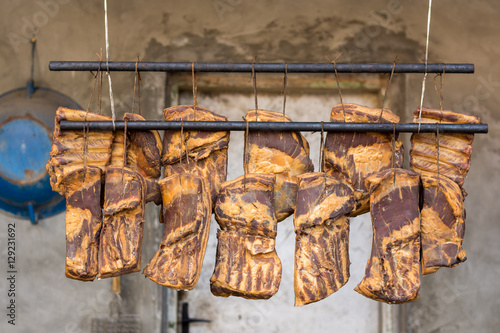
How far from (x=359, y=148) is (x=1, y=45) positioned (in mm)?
2961

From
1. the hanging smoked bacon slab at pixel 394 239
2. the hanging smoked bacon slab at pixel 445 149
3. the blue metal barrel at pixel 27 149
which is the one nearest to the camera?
the hanging smoked bacon slab at pixel 394 239

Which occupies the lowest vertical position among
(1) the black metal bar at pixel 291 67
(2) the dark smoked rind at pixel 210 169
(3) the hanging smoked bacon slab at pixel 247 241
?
(3) the hanging smoked bacon slab at pixel 247 241

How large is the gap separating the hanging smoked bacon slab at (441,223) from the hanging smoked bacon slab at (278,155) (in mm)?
597

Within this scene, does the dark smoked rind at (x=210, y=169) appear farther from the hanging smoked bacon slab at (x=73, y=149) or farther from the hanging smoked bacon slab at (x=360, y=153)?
the hanging smoked bacon slab at (x=360, y=153)

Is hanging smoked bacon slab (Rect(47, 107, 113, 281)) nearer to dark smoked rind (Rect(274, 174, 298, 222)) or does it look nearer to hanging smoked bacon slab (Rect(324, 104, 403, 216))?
dark smoked rind (Rect(274, 174, 298, 222))

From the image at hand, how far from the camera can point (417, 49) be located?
5230 millimetres

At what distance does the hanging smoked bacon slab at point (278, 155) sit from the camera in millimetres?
3529

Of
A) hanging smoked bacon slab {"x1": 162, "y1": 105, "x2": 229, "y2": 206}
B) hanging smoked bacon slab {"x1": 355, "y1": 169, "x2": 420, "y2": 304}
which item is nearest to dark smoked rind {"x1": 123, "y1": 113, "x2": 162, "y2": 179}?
hanging smoked bacon slab {"x1": 162, "y1": 105, "x2": 229, "y2": 206}

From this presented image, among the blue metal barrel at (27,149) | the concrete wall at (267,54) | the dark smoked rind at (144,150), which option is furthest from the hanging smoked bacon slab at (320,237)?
the blue metal barrel at (27,149)

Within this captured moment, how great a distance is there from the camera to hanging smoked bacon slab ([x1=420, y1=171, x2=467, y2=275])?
3.42 metres

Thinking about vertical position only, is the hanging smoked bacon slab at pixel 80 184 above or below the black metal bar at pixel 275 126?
below

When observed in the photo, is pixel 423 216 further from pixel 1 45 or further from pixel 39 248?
pixel 1 45

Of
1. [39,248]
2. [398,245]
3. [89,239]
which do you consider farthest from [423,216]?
[39,248]

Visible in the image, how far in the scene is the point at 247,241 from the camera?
3422mm
